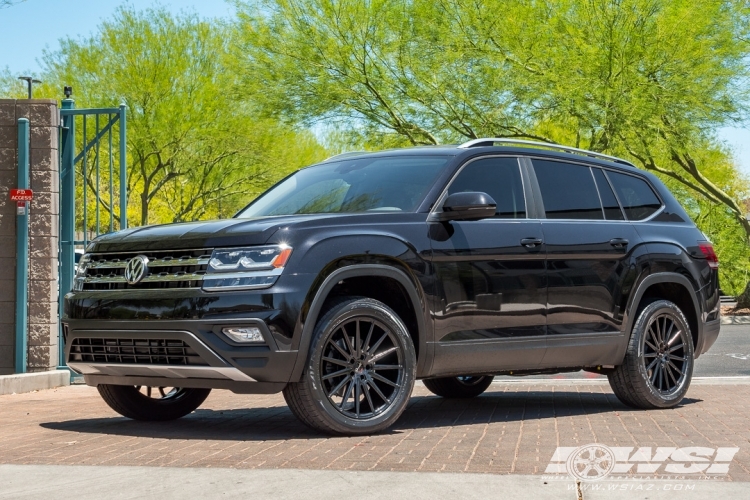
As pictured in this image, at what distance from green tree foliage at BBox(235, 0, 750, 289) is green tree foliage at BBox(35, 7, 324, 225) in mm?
9907

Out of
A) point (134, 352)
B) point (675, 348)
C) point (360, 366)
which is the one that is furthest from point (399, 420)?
point (675, 348)

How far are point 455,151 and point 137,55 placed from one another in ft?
121

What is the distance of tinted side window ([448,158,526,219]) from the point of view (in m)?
8.33

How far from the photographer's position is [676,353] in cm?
969

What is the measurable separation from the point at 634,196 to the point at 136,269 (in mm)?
4285

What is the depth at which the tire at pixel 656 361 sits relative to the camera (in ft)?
29.9

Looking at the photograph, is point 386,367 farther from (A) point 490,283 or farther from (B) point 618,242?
(B) point 618,242

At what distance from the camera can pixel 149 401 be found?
336 inches

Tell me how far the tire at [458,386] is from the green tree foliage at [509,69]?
1810 centimetres

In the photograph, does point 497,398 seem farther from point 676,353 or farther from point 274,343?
point 274,343

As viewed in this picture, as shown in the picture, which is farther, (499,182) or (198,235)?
(499,182)

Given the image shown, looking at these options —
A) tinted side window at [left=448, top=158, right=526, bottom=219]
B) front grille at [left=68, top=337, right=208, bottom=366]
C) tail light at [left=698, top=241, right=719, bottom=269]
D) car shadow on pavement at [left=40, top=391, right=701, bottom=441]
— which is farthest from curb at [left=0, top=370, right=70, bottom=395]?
tail light at [left=698, top=241, right=719, bottom=269]

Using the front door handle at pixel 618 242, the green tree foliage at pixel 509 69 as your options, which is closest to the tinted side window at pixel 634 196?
the front door handle at pixel 618 242

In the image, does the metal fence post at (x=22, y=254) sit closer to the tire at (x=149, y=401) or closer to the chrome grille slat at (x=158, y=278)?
the tire at (x=149, y=401)
